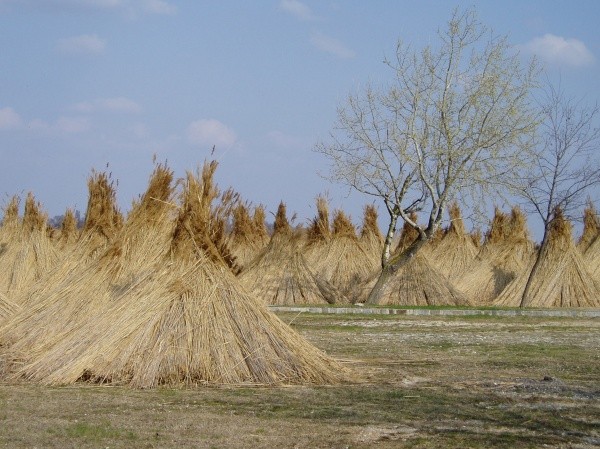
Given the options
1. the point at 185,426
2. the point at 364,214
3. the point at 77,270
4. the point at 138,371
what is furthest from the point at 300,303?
the point at 185,426

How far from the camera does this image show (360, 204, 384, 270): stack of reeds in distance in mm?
34969

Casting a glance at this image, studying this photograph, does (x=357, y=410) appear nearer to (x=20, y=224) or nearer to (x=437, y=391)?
(x=437, y=391)

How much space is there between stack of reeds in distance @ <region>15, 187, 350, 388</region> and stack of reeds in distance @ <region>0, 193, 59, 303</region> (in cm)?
1619

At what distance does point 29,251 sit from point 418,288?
36.9 ft

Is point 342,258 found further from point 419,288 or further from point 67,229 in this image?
point 67,229

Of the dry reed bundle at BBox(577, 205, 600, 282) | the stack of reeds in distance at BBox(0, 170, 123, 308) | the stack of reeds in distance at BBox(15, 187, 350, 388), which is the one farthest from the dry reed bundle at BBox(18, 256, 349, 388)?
the dry reed bundle at BBox(577, 205, 600, 282)

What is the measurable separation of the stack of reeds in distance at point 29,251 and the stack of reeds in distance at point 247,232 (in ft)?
30.6

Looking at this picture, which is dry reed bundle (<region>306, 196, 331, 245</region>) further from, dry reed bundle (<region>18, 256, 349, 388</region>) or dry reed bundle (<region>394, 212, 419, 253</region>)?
dry reed bundle (<region>18, 256, 349, 388</region>)

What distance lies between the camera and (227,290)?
491 inches

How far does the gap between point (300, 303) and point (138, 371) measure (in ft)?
61.1

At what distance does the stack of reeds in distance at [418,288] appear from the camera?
3073 centimetres

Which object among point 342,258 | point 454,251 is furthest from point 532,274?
point 454,251

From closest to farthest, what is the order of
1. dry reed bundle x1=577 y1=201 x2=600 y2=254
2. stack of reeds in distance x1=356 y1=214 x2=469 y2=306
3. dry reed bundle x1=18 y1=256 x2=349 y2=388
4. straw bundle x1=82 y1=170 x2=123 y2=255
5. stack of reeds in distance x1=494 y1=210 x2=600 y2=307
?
1. dry reed bundle x1=18 y1=256 x2=349 y2=388
2. straw bundle x1=82 y1=170 x2=123 y2=255
3. stack of reeds in distance x1=494 y1=210 x2=600 y2=307
4. stack of reeds in distance x1=356 y1=214 x2=469 y2=306
5. dry reed bundle x1=577 y1=201 x2=600 y2=254

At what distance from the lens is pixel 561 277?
3073 cm
